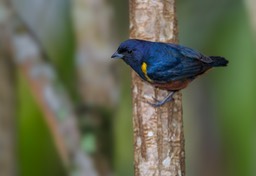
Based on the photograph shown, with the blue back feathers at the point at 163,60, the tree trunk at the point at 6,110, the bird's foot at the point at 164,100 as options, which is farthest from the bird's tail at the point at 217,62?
the tree trunk at the point at 6,110

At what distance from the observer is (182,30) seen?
8.47 metres

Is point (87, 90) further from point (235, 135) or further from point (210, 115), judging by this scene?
point (210, 115)

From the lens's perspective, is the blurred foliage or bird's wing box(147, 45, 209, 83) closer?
bird's wing box(147, 45, 209, 83)

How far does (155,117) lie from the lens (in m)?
3.44

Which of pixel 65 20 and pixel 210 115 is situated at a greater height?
pixel 65 20

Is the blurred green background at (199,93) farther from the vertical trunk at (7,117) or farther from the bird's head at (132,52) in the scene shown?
the bird's head at (132,52)

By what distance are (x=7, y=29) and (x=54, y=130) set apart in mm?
754

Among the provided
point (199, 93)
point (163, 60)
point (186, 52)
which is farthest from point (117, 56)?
point (199, 93)

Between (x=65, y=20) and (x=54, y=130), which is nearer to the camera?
(x=54, y=130)

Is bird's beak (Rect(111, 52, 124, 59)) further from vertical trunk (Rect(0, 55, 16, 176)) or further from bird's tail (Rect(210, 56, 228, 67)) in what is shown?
vertical trunk (Rect(0, 55, 16, 176))

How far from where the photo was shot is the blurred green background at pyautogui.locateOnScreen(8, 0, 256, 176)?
21.7 ft

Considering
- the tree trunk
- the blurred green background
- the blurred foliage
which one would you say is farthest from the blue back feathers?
the blurred foliage

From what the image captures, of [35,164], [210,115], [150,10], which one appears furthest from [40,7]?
[150,10]

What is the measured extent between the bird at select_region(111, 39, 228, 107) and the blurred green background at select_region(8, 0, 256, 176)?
168 cm
